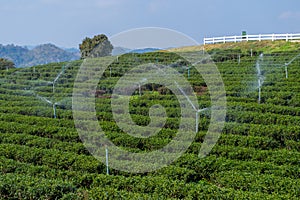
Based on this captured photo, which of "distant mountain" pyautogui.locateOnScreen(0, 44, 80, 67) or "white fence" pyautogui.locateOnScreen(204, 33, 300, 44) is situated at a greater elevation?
"distant mountain" pyautogui.locateOnScreen(0, 44, 80, 67)

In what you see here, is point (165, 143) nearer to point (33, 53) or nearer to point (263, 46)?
point (263, 46)

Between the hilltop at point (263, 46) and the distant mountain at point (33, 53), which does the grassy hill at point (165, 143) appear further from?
the distant mountain at point (33, 53)

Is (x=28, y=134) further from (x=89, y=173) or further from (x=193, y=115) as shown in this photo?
(x=193, y=115)

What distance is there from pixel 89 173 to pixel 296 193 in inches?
222

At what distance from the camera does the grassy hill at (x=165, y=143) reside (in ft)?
29.7

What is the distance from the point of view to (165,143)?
1316 centimetres

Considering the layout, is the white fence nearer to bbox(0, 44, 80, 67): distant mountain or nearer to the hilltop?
the hilltop

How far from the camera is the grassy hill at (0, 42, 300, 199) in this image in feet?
29.7

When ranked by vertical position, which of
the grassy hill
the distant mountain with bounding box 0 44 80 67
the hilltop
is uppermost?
the distant mountain with bounding box 0 44 80 67

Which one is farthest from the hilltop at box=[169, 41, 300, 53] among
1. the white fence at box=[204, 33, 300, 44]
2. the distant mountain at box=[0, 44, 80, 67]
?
the distant mountain at box=[0, 44, 80, 67]

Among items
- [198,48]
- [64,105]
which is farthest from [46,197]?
[198,48]

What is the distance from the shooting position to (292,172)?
10.3 metres

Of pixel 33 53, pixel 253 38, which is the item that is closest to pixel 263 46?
pixel 253 38

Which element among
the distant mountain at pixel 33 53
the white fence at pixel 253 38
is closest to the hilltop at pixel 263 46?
the white fence at pixel 253 38
